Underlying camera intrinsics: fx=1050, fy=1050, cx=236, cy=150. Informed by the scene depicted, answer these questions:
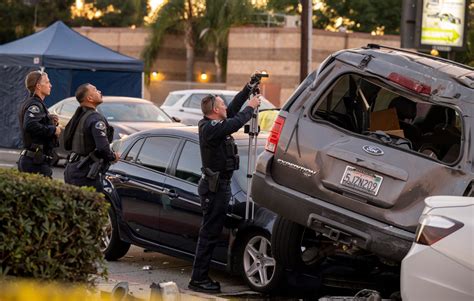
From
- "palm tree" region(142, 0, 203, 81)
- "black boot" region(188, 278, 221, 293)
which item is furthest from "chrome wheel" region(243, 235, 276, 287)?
"palm tree" region(142, 0, 203, 81)

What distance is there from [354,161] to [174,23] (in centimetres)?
4403

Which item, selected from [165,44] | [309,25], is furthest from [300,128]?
[165,44]

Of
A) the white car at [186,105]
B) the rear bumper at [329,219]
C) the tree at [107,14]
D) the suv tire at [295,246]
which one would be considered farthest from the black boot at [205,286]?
the tree at [107,14]

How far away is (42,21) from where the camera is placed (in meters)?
67.4

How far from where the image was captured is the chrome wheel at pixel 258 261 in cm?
922

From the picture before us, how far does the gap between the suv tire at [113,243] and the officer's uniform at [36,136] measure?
0.92 meters

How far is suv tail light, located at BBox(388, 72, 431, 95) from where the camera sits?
306 inches

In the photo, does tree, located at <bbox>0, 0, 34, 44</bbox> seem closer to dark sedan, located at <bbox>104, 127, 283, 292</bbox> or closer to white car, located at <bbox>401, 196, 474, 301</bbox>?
dark sedan, located at <bbox>104, 127, 283, 292</bbox>

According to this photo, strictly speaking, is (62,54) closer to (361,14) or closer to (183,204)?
(183,204)

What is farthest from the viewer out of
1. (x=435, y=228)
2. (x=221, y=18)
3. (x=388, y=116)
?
(x=221, y=18)

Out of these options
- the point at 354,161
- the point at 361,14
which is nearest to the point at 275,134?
the point at 354,161

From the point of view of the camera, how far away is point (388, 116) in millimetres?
8703

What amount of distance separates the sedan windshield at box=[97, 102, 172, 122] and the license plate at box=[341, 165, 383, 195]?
1303cm

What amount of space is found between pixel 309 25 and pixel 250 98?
19673 mm
